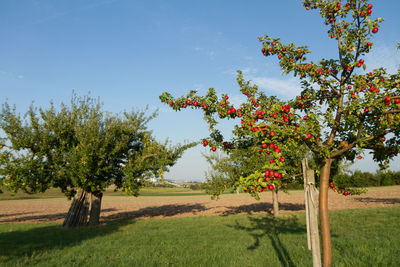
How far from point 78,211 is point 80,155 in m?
5.79

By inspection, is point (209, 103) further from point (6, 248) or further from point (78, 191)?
point (78, 191)

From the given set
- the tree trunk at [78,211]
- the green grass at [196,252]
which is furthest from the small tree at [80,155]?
the green grass at [196,252]

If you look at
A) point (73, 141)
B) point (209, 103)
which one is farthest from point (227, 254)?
point (73, 141)

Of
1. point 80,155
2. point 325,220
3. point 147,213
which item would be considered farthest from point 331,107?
point 147,213

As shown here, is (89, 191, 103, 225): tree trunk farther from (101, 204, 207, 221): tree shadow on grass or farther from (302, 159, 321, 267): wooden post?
(302, 159, 321, 267): wooden post

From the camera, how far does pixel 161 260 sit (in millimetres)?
8508

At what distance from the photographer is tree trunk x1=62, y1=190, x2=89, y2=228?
1839 centimetres

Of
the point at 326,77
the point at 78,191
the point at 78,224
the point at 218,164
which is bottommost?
the point at 78,224

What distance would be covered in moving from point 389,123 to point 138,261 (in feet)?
27.1

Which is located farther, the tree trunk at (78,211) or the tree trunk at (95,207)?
the tree trunk at (95,207)

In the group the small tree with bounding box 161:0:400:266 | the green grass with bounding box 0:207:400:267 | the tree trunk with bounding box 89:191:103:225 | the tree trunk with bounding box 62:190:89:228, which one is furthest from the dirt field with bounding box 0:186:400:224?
the small tree with bounding box 161:0:400:266

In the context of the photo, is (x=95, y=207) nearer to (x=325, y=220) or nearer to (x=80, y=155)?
(x=80, y=155)

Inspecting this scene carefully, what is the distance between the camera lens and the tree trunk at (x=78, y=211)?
18.4m

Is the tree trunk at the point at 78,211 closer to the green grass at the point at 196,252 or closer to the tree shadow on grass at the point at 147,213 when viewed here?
the tree shadow on grass at the point at 147,213
